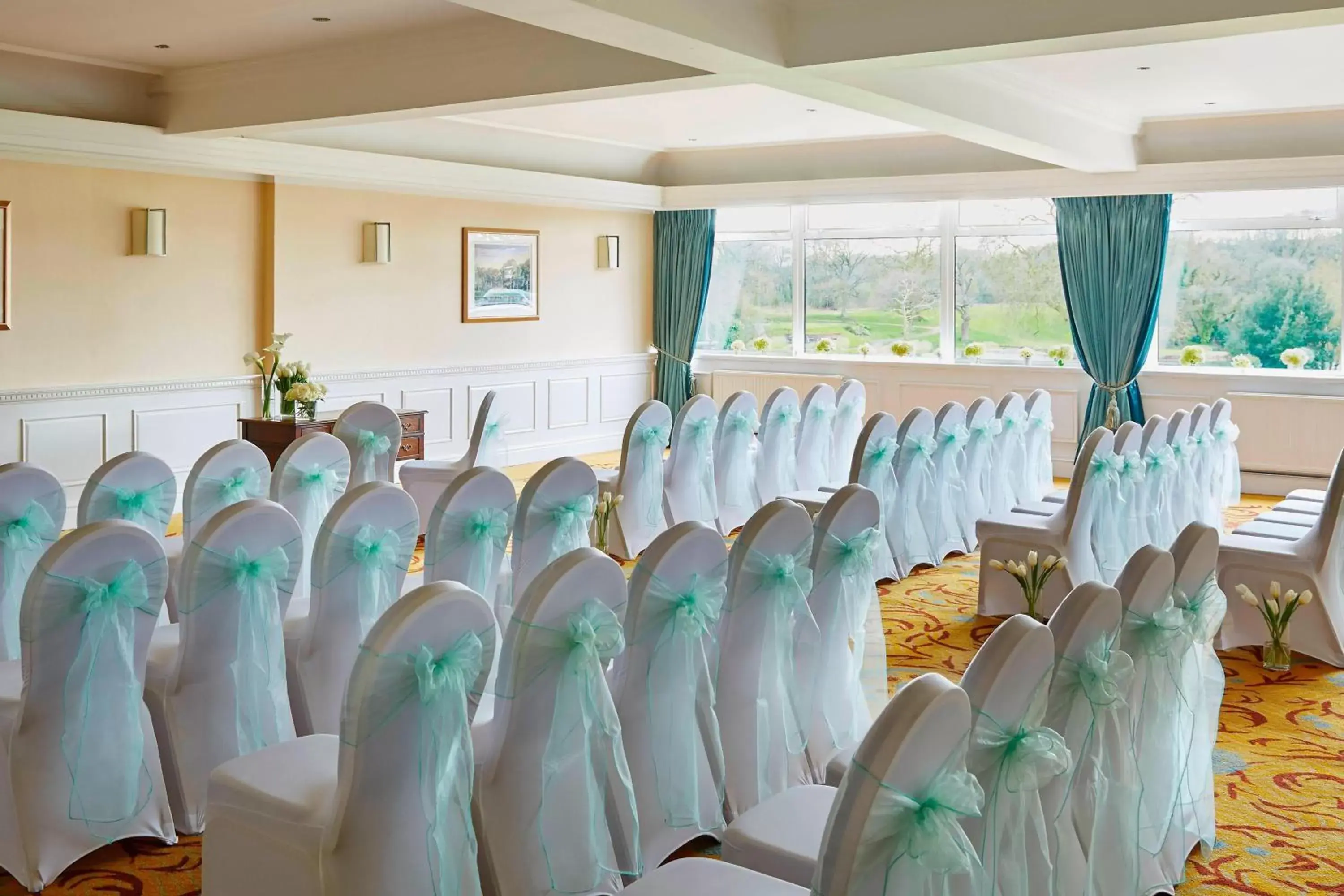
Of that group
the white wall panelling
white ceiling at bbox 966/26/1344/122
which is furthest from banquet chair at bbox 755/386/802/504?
the white wall panelling

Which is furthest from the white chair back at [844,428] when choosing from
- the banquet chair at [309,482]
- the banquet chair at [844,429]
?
the banquet chair at [309,482]

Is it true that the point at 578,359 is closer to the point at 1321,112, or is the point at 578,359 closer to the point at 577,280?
the point at 577,280

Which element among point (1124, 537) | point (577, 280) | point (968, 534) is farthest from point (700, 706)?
point (577, 280)

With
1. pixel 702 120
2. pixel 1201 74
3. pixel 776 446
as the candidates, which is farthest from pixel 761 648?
pixel 702 120

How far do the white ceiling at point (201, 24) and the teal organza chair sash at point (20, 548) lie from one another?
3.23 m

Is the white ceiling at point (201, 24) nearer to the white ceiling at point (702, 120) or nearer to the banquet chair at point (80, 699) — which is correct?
the white ceiling at point (702, 120)

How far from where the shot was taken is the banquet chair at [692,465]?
7.02 metres

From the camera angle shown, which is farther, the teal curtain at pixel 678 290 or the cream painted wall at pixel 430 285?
the teal curtain at pixel 678 290

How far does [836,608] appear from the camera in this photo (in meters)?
3.60

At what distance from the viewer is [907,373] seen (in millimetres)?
11453

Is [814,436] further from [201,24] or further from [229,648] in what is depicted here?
[229,648]

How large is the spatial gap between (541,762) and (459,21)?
4775 millimetres

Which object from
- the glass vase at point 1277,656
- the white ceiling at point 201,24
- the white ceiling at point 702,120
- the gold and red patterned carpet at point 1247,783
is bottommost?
the gold and red patterned carpet at point 1247,783

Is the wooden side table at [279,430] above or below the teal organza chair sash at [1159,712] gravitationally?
above
